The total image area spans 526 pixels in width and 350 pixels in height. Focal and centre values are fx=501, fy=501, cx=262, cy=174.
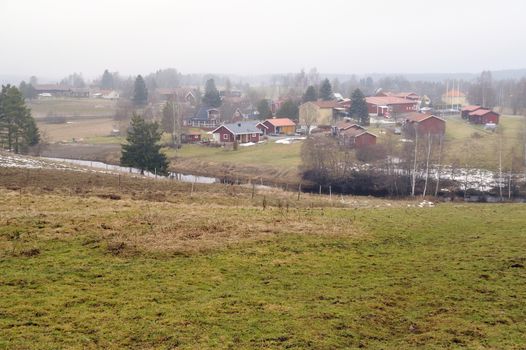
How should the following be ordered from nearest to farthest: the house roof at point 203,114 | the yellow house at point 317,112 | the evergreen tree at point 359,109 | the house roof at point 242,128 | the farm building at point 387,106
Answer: the house roof at point 242,128 < the evergreen tree at point 359,109 < the yellow house at point 317,112 < the house roof at point 203,114 < the farm building at point 387,106

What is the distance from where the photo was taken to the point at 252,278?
12117 mm

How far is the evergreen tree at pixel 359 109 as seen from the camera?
69.4 m

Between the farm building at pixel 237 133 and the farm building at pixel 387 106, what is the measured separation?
24.9 meters

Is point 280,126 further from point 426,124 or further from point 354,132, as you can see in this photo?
point 426,124

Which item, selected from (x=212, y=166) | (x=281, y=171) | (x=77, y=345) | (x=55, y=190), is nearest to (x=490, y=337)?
(x=77, y=345)

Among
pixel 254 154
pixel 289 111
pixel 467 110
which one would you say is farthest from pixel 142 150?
pixel 467 110

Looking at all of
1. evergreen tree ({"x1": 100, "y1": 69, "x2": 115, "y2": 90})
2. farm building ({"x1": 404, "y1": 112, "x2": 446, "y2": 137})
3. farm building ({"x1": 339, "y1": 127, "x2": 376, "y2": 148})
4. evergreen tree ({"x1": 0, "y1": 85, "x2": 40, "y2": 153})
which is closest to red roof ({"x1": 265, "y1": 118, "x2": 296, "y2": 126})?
farm building ({"x1": 339, "y1": 127, "x2": 376, "y2": 148})

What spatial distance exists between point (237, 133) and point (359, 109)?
1936 centimetres

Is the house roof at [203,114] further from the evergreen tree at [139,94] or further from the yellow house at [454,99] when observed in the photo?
the yellow house at [454,99]

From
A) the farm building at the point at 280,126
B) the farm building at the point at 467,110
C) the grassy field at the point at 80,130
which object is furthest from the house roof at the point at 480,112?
the grassy field at the point at 80,130

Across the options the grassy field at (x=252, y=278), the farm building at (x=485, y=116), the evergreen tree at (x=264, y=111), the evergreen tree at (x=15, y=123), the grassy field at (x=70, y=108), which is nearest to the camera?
the grassy field at (x=252, y=278)

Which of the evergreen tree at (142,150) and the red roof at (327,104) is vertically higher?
the red roof at (327,104)

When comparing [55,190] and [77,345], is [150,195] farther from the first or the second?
[77,345]

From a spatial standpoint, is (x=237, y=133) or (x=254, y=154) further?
(x=237, y=133)
